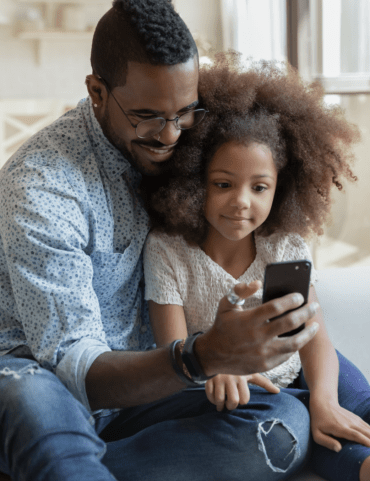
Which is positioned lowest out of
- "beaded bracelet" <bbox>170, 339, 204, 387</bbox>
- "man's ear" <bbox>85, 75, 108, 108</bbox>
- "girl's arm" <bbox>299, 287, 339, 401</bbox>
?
"girl's arm" <bbox>299, 287, 339, 401</bbox>

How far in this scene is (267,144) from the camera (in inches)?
49.1

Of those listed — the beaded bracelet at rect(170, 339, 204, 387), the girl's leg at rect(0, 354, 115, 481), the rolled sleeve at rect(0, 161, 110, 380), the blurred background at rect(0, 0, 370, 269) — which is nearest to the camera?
the girl's leg at rect(0, 354, 115, 481)

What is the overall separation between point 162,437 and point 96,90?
0.76m

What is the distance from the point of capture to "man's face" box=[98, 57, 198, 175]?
1138mm

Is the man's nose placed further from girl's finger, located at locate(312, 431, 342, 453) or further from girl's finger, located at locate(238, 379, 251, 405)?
girl's finger, located at locate(312, 431, 342, 453)

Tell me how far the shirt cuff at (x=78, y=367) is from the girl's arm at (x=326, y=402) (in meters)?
0.48

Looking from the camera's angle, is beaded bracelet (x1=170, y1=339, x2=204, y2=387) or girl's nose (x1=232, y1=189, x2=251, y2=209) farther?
girl's nose (x1=232, y1=189, x2=251, y2=209)

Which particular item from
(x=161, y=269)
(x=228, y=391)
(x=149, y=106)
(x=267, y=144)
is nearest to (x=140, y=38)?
(x=149, y=106)

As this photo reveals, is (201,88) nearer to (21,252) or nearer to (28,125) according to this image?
(21,252)

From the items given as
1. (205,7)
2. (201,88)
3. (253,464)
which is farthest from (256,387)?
(205,7)

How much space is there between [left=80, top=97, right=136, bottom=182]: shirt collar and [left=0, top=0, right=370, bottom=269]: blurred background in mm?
1857

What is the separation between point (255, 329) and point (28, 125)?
2.89 meters

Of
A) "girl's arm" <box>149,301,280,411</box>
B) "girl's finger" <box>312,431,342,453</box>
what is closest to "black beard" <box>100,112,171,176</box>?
"girl's arm" <box>149,301,280,411</box>

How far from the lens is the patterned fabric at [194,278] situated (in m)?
1.30
